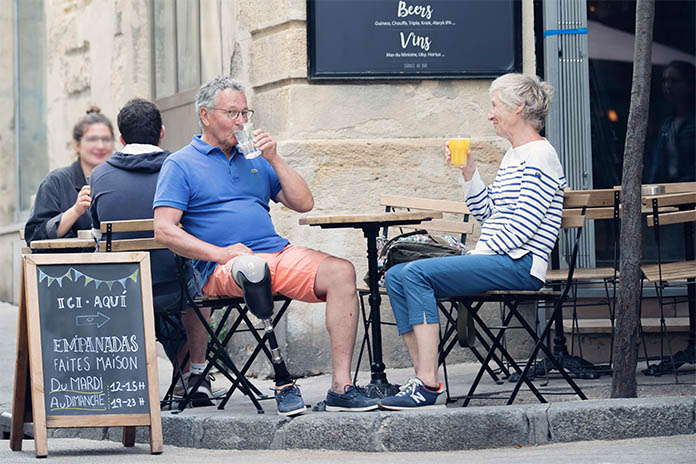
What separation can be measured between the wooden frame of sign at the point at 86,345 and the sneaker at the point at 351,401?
729 millimetres

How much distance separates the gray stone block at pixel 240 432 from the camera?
544 cm

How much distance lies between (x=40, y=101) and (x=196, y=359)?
6.81m

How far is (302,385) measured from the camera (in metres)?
7.03

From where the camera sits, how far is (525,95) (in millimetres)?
5695

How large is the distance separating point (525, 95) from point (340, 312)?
126cm

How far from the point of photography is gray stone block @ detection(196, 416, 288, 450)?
5.44 metres

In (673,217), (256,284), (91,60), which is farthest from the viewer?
(91,60)

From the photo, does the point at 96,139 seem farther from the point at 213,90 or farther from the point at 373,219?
the point at 373,219

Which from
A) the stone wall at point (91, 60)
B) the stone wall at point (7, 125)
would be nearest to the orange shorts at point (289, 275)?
the stone wall at point (91, 60)

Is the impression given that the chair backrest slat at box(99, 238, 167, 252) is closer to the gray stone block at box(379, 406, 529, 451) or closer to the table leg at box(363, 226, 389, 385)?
the table leg at box(363, 226, 389, 385)

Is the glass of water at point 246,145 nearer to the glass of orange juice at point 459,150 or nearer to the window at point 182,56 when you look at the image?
the glass of orange juice at point 459,150

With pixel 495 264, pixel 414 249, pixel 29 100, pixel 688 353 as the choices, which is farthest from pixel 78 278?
pixel 29 100

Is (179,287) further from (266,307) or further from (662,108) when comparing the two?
(662,108)

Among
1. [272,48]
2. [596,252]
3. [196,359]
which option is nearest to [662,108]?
[596,252]
